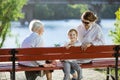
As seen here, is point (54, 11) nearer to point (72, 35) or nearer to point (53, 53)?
point (72, 35)

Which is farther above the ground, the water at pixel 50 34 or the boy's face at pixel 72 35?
the boy's face at pixel 72 35

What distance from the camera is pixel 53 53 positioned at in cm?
640

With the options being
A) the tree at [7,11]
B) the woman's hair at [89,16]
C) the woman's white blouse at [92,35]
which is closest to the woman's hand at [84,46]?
the woman's white blouse at [92,35]

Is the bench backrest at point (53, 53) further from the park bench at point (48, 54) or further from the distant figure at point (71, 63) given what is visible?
the distant figure at point (71, 63)

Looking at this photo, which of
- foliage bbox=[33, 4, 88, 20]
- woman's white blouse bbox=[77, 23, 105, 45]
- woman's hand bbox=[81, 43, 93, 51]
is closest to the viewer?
woman's hand bbox=[81, 43, 93, 51]

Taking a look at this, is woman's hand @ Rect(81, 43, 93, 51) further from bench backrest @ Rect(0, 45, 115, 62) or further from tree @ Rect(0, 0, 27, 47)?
tree @ Rect(0, 0, 27, 47)

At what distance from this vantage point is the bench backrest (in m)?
6.24

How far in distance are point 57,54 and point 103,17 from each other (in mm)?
70318

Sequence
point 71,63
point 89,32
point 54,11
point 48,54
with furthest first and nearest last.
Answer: point 54,11 < point 89,32 < point 71,63 < point 48,54

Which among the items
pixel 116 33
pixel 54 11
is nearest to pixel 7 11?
pixel 116 33

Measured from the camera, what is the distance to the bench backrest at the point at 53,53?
6242mm

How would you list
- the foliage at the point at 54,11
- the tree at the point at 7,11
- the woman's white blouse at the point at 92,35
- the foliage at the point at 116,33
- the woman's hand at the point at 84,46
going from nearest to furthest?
the woman's hand at the point at 84,46, the woman's white blouse at the point at 92,35, the foliage at the point at 116,33, the tree at the point at 7,11, the foliage at the point at 54,11

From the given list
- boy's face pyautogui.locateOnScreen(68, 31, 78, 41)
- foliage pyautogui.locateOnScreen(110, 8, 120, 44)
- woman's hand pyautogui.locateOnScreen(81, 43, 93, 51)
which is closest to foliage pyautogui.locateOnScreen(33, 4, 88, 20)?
foliage pyautogui.locateOnScreen(110, 8, 120, 44)

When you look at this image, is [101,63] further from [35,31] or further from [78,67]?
[35,31]
